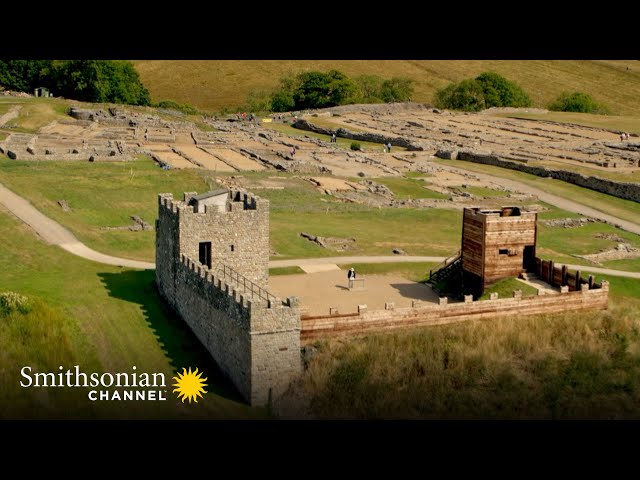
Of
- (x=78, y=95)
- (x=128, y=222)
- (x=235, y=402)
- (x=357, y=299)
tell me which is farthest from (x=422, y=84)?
(x=235, y=402)

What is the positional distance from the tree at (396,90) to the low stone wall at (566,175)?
61.5m

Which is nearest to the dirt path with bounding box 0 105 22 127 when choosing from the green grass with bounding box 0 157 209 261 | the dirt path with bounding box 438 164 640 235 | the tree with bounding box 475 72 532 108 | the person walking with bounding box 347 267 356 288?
the green grass with bounding box 0 157 209 261

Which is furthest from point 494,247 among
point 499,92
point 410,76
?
point 410,76

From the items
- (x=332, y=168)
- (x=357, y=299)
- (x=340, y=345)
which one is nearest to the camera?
(x=340, y=345)

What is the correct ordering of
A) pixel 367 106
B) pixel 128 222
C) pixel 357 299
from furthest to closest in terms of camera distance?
pixel 367 106 < pixel 128 222 < pixel 357 299

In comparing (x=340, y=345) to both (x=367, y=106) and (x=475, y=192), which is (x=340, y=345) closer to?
(x=475, y=192)

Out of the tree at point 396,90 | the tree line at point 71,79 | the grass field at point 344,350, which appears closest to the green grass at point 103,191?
the grass field at point 344,350

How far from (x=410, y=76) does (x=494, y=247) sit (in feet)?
467

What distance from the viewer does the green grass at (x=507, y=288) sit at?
130 feet

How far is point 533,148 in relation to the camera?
102250mm

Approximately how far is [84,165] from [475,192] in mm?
31408

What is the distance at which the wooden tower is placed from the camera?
40906mm

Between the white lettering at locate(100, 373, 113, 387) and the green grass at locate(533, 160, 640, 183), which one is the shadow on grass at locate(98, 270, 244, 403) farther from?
the green grass at locate(533, 160, 640, 183)

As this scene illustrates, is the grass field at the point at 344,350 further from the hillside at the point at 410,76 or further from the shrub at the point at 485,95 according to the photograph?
the hillside at the point at 410,76
